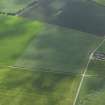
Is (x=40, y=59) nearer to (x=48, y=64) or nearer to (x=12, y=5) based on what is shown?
(x=48, y=64)

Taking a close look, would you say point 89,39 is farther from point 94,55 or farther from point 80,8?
point 80,8

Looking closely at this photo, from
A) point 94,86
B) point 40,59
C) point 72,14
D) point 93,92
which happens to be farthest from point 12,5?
point 93,92

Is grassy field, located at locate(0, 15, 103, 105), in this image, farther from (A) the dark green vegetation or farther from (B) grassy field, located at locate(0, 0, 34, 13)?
(B) grassy field, located at locate(0, 0, 34, 13)

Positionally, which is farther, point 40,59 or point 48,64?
point 40,59

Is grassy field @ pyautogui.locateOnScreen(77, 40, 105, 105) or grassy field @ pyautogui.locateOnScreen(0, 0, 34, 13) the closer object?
grassy field @ pyautogui.locateOnScreen(77, 40, 105, 105)

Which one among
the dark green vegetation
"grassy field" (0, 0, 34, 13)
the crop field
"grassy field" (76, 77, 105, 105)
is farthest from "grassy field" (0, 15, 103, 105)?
"grassy field" (0, 0, 34, 13)

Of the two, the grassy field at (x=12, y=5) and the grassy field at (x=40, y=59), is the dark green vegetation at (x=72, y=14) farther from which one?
the grassy field at (x=40, y=59)

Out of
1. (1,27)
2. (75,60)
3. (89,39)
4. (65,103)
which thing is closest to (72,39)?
(89,39)
